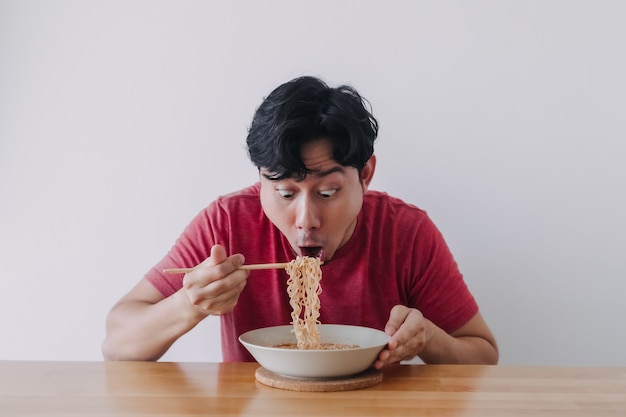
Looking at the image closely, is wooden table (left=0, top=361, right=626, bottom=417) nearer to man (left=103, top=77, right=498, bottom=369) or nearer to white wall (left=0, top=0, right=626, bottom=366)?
man (left=103, top=77, right=498, bottom=369)

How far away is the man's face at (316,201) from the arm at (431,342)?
287 millimetres

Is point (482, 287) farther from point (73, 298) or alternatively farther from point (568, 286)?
point (73, 298)

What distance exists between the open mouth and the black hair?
215mm

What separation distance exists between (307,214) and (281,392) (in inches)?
18.9

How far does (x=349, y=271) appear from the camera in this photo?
204 cm

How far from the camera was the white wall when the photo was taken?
2.30m

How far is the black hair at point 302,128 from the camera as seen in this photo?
167 centimetres

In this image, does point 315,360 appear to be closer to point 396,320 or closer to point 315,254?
point 396,320

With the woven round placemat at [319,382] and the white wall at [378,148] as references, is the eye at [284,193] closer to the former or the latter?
the woven round placemat at [319,382]

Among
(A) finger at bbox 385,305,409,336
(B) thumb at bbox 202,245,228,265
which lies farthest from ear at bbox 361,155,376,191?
(B) thumb at bbox 202,245,228,265

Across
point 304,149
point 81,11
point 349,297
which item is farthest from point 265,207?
point 81,11

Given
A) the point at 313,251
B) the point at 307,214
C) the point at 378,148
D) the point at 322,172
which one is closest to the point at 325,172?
the point at 322,172

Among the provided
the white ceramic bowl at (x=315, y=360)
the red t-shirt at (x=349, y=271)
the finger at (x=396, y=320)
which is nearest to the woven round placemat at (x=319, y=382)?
the white ceramic bowl at (x=315, y=360)

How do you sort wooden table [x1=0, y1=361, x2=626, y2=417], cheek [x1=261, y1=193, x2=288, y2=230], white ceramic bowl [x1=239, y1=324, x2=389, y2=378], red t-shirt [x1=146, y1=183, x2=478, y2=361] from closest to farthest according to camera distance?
wooden table [x1=0, y1=361, x2=626, y2=417], white ceramic bowl [x1=239, y1=324, x2=389, y2=378], cheek [x1=261, y1=193, x2=288, y2=230], red t-shirt [x1=146, y1=183, x2=478, y2=361]
